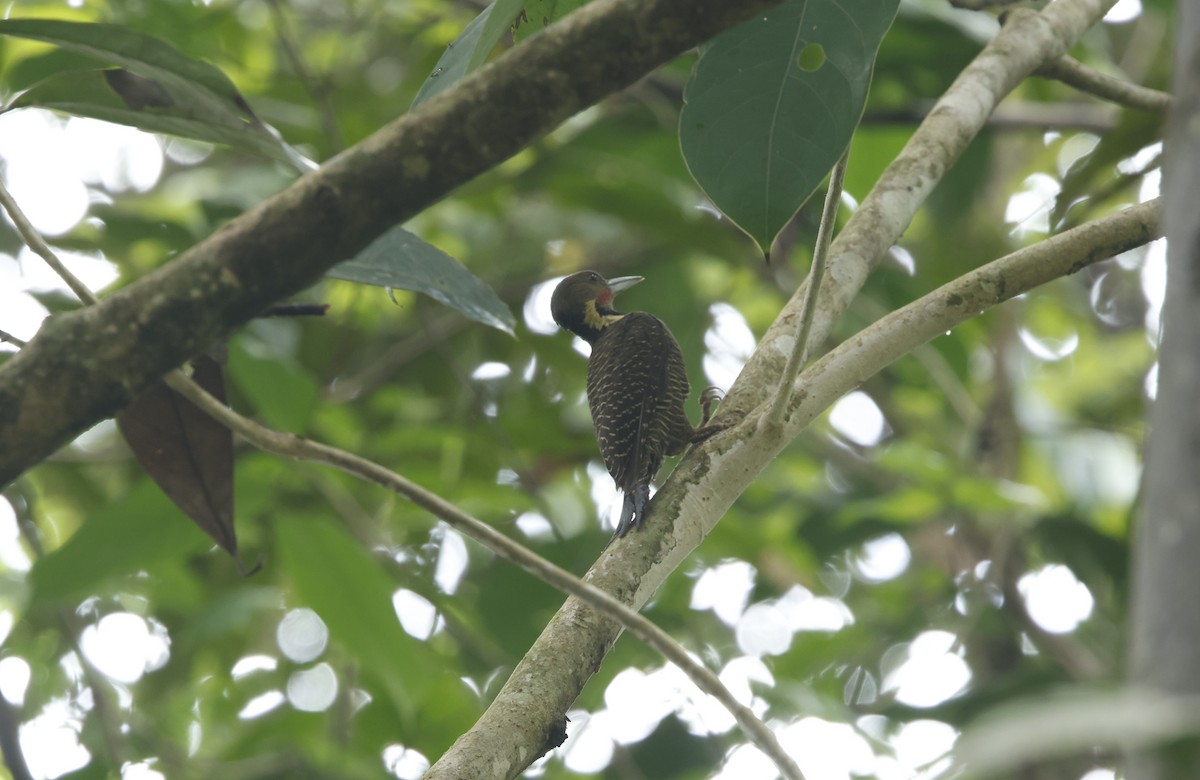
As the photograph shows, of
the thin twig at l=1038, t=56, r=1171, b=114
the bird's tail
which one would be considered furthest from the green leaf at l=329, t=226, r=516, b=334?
the thin twig at l=1038, t=56, r=1171, b=114

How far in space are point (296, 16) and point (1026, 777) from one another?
5229 mm

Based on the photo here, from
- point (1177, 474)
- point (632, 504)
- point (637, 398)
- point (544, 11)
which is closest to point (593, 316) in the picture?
point (637, 398)

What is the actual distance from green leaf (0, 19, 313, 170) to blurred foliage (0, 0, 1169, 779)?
822 mm

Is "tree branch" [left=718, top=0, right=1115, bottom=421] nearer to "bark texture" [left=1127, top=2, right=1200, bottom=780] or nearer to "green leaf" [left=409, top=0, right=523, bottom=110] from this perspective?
"green leaf" [left=409, top=0, right=523, bottom=110]

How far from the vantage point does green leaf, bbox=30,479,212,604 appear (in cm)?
304

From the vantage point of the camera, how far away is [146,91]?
6.68 ft

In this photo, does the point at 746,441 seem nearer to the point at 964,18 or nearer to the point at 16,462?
the point at 16,462

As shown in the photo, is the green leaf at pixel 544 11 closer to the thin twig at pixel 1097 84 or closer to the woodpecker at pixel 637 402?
the woodpecker at pixel 637 402

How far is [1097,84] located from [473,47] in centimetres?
157

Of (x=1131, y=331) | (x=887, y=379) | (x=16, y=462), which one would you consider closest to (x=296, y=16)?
(x=887, y=379)

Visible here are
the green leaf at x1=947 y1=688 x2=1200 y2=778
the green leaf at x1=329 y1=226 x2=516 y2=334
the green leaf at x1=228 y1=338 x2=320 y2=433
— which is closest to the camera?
the green leaf at x1=947 y1=688 x2=1200 y2=778

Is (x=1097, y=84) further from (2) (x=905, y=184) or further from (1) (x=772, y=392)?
(1) (x=772, y=392)

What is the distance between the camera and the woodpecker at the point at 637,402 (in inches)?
133

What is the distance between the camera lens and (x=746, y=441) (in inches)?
86.0
